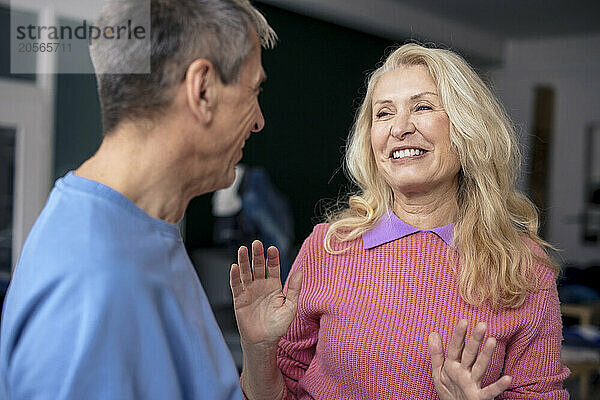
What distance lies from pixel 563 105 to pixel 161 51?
345 inches

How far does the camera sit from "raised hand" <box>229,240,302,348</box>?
4.93 feet

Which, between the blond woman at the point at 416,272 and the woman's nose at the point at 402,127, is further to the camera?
the woman's nose at the point at 402,127

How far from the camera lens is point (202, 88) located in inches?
37.2

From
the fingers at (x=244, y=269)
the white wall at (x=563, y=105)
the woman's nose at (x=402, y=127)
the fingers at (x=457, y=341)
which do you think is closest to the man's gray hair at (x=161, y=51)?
the fingers at (x=244, y=269)

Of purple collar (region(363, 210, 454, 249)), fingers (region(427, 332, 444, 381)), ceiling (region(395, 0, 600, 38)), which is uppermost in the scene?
ceiling (region(395, 0, 600, 38))

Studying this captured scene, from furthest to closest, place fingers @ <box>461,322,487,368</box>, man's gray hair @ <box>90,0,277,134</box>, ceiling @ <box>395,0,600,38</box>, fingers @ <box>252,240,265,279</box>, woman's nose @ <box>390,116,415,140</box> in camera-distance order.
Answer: ceiling @ <box>395,0,600,38</box>
woman's nose @ <box>390,116,415,140</box>
fingers @ <box>252,240,265,279</box>
fingers @ <box>461,322,487,368</box>
man's gray hair @ <box>90,0,277,134</box>

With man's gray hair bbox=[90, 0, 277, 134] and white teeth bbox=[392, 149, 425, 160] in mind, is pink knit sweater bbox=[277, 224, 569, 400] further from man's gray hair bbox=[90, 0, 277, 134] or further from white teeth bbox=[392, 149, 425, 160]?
man's gray hair bbox=[90, 0, 277, 134]

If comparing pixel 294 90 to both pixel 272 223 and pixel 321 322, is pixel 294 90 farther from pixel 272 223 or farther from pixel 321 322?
pixel 321 322

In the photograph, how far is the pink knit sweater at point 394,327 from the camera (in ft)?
5.25

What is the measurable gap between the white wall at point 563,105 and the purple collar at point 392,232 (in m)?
7.22

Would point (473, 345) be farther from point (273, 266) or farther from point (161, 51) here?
point (161, 51)

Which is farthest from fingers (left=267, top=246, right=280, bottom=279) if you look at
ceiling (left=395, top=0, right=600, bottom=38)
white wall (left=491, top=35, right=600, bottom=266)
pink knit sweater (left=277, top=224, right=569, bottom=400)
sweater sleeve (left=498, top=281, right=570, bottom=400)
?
white wall (left=491, top=35, right=600, bottom=266)

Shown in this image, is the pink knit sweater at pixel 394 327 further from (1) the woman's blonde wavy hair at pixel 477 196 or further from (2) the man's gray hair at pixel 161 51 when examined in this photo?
(2) the man's gray hair at pixel 161 51

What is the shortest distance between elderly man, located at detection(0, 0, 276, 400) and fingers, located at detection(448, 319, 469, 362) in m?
0.53
